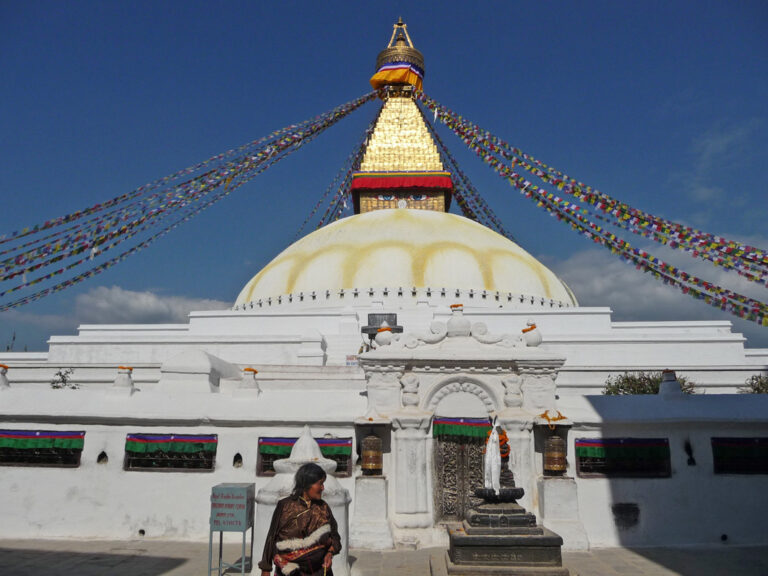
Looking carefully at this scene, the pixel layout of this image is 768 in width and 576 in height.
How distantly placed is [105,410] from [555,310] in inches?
545

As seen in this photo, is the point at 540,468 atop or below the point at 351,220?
below

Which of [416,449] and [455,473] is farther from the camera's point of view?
[455,473]

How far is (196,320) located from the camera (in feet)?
66.0

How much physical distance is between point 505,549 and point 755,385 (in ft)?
35.7

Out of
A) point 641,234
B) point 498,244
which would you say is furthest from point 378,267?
point 641,234

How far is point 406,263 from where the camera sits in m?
21.6

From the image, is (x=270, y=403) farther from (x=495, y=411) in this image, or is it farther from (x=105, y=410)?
(x=495, y=411)

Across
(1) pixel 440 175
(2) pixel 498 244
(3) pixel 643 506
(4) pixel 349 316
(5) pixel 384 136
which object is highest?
(5) pixel 384 136

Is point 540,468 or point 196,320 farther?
point 196,320

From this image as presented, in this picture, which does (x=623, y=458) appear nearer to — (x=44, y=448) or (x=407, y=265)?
(x=44, y=448)

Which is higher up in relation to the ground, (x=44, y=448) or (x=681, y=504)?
(x=44, y=448)

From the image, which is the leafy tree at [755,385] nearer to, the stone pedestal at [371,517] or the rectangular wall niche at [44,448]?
the stone pedestal at [371,517]

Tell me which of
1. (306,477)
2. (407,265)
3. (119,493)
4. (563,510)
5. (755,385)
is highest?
(407,265)

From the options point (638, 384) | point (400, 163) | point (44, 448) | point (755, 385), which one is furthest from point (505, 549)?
point (400, 163)
